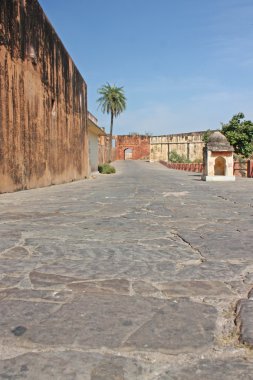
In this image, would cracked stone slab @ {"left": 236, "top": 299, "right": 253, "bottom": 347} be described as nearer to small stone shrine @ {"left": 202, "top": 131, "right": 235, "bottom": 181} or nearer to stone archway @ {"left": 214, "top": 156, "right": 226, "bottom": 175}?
small stone shrine @ {"left": 202, "top": 131, "right": 235, "bottom": 181}

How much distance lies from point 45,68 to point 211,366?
10.7 metres

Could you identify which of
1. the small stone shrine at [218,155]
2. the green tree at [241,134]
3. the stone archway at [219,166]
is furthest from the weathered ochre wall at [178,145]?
the small stone shrine at [218,155]

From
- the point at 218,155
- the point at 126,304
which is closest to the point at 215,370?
the point at 126,304

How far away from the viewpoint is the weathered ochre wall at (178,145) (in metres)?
54.8

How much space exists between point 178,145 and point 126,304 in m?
56.0

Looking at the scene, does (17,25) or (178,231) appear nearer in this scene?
(178,231)

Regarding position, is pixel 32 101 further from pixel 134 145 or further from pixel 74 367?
pixel 134 145

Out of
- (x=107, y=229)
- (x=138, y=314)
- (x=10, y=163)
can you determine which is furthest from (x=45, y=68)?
(x=138, y=314)

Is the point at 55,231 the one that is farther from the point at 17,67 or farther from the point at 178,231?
the point at 17,67

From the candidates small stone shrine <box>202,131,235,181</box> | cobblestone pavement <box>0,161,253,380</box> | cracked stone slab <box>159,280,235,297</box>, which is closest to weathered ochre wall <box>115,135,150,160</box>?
small stone shrine <box>202,131,235,181</box>

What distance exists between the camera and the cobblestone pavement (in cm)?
128

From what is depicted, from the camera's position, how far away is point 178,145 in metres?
56.8

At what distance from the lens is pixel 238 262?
2.51 meters

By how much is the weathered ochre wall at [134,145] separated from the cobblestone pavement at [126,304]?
61152 millimetres
